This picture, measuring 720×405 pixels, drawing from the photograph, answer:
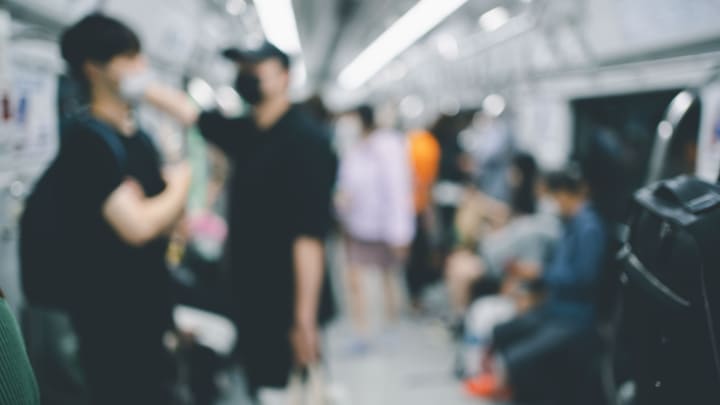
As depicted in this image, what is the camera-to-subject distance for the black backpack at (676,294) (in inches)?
38.8

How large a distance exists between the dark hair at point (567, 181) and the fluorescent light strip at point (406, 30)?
131cm

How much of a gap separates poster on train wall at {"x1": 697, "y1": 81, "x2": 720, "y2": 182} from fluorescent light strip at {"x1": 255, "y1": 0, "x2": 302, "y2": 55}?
2.12 meters

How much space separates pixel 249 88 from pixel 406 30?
3.59 meters

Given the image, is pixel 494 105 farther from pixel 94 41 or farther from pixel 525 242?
pixel 94 41

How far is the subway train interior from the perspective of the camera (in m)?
1.39

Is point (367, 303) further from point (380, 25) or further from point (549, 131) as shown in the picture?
point (380, 25)

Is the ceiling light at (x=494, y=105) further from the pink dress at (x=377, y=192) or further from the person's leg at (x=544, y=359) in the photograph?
the person's leg at (x=544, y=359)

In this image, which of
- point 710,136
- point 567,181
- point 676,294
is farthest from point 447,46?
point 676,294

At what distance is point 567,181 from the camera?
304 centimetres

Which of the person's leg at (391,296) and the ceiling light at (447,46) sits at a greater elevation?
the ceiling light at (447,46)

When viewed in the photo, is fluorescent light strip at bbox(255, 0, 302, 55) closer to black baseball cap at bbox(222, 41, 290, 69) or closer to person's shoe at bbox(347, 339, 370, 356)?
black baseball cap at bbox(222, 41, 290, 69)

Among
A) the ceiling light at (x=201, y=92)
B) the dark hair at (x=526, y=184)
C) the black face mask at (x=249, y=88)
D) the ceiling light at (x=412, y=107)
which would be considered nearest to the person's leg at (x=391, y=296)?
the dark hair at (x=526, y=184)

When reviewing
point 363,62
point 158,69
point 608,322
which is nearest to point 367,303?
point 608,322

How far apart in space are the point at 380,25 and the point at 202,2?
3.00 metres
